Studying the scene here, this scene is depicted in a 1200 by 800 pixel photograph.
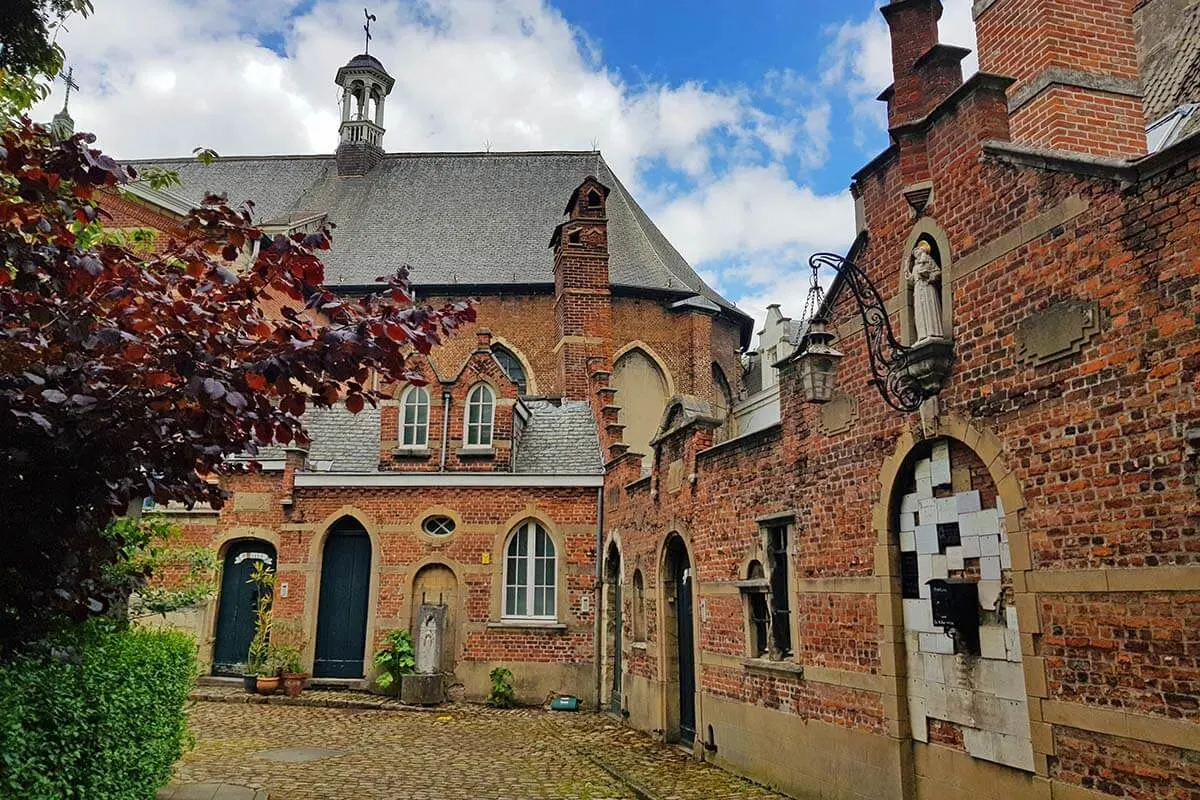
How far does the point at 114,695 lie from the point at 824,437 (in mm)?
6432

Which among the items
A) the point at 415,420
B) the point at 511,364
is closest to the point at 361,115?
the point at 511,364

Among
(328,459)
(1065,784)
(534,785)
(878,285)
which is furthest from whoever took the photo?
(328,459)

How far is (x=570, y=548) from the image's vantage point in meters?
16.6

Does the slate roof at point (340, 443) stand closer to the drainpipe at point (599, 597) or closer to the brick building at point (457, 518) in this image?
the brick building at point (457, 518)

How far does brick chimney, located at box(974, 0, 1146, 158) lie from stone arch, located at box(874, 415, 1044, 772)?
3141 millimetres

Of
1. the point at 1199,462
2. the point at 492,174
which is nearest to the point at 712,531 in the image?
Answer: the point at 1199,462

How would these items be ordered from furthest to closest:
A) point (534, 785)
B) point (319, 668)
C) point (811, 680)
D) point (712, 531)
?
point (319, 668), point (712, 531), point (534, 785), point (811, 680)

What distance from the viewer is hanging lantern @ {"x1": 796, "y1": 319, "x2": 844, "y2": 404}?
8.67m

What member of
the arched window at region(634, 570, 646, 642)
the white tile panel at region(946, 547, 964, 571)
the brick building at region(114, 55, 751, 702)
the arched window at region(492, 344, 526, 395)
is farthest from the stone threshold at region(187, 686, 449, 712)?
the arched window at region(492, 344, 526, 395)

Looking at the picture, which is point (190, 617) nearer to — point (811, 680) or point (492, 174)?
point (811, 680)

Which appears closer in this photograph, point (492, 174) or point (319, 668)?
point (319, 668)

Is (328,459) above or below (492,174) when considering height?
below

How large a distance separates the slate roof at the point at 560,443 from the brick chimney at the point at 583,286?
2.98 meters

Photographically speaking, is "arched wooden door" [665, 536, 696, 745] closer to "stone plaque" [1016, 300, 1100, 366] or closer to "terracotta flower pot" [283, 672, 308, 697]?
"stone plaque" [1016, 300, 1100, 366]
